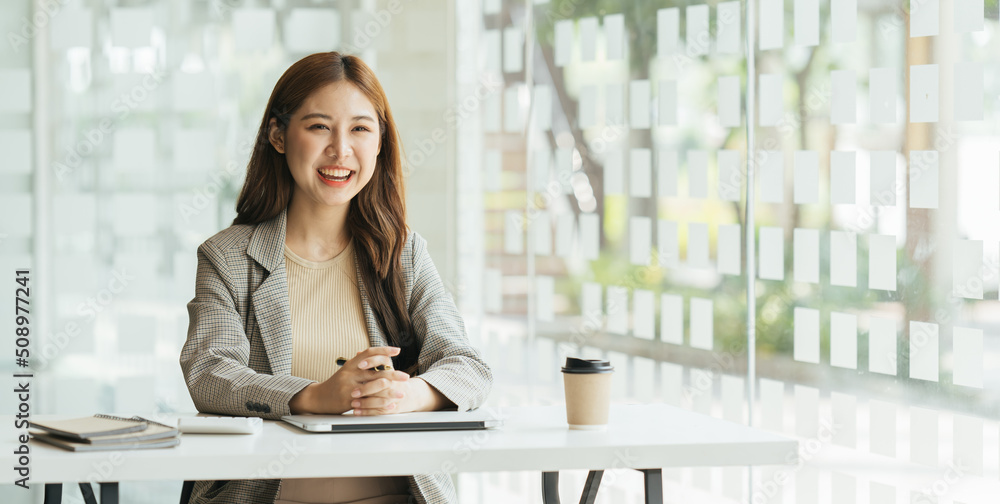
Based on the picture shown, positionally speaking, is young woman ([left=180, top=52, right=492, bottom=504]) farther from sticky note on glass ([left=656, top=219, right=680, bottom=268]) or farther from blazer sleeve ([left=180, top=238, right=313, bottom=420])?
sticky note on glass ([left=656, top=219, right=680, bottom=268])

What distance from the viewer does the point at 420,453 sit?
1.38m

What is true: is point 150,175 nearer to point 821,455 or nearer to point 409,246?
point 409,246

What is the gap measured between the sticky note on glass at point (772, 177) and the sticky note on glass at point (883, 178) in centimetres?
28

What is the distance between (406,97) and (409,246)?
1574mm

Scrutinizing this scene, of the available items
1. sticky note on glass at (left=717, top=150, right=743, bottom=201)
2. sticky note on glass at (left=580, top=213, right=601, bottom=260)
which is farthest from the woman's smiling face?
sticky note on glass at (left=580, top=213, right=601, bottom=260)

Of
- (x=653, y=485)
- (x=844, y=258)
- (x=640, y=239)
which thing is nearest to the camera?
(x=653, y=485)

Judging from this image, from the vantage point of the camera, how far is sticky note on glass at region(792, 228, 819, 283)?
2.48 m

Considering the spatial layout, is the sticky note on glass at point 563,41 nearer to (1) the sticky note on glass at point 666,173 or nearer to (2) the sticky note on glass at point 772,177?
(1) the sticky note on glass at point 666,173

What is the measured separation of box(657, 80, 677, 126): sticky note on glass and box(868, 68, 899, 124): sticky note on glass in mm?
665

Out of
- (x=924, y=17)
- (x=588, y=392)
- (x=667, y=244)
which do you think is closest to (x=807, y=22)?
(x=924, y=17)

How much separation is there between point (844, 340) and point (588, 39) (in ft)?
4.46

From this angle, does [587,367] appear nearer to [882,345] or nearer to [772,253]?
[882,345]

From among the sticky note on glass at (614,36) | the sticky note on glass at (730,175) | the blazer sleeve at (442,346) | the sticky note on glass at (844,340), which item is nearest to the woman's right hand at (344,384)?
the blazer sleeve at (442,346)

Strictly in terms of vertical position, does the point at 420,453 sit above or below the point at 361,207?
below
